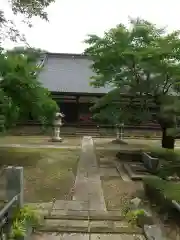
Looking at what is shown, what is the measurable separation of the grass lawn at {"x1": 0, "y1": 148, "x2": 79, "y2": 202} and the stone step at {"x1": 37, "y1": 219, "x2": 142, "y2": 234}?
5.79 feet

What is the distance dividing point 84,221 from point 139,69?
8.49 metres

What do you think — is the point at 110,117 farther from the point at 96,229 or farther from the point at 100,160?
the point at 96,229

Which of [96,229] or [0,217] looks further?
[96,229]

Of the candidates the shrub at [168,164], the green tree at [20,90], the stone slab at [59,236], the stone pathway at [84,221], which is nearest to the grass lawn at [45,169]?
the stone pathway at [84,221]

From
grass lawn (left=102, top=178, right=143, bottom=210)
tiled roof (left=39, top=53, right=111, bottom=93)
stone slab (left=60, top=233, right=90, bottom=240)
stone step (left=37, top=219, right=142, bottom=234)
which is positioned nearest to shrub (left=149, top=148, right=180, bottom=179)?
grass lawn (left=102, top=178, right=143, bottom=210)

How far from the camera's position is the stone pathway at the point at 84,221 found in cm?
556

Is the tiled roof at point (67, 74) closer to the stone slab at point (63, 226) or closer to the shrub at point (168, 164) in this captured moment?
the shrub at point (168, 164)

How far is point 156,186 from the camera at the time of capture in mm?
7195

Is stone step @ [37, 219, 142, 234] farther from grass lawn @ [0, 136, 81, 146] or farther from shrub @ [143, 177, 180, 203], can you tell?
grass lawn @ [0, 136, 81, 146]

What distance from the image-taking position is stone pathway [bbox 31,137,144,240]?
556 cm

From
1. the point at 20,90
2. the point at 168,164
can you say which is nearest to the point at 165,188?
the point at 168,164

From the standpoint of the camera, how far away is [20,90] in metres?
11.1

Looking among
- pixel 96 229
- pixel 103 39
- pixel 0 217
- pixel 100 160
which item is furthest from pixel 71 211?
pixel 103 39

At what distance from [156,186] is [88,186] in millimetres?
2502
